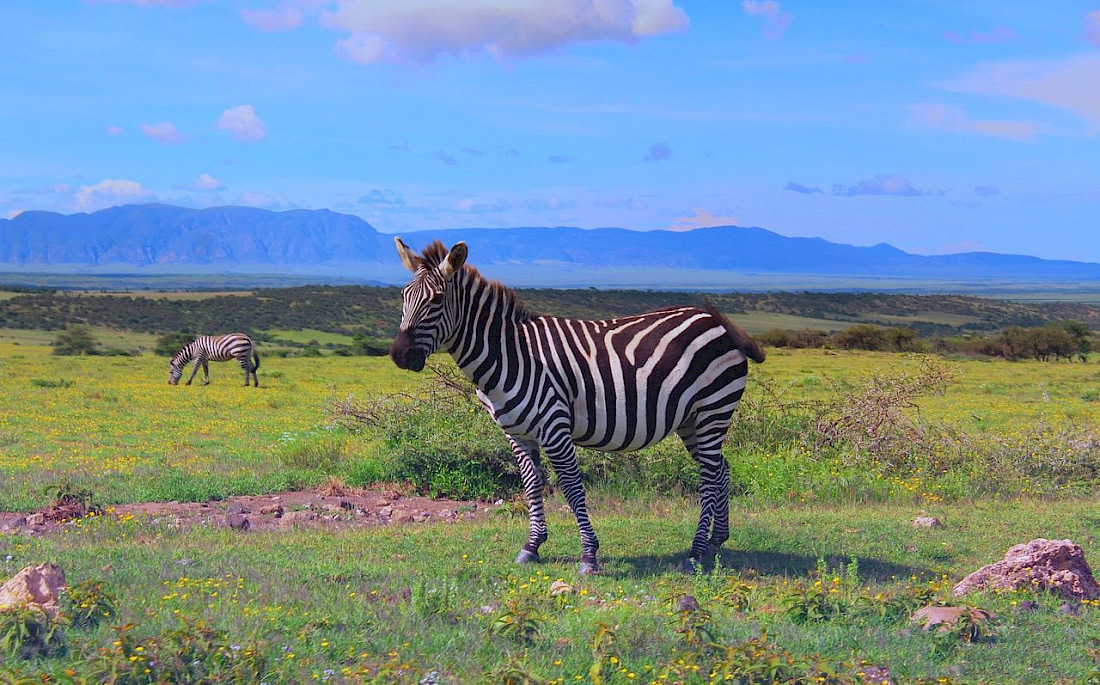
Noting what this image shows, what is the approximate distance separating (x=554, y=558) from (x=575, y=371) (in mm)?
1568

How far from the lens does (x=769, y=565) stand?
8.41m

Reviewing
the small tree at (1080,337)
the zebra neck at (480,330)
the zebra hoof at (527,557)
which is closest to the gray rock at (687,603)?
the zebra hoof at (527,557)

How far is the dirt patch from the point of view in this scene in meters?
9.62

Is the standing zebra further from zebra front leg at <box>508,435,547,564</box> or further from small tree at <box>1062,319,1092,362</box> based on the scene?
small tree at <box>1062,319,1092,362</box>

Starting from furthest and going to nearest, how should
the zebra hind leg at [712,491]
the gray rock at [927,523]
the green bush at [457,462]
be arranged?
the green bush at [457,462] → the gray rock at [927,523] → the zebra hind leg at [712,491]

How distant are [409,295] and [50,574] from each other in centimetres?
289

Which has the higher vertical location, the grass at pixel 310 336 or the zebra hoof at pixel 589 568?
the zebra hoof at pixel 589 568

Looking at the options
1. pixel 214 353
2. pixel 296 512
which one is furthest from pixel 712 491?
pixel 214 353

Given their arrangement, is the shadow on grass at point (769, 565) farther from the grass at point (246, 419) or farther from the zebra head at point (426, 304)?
the grass at point (246, 419)

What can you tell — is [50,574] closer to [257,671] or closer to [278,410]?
[257,671]

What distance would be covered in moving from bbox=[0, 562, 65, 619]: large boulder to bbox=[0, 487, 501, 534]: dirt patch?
11.6ft

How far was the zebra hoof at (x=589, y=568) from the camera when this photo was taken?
7.83 metres

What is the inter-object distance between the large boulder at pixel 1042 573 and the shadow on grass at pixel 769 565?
2.19 feet

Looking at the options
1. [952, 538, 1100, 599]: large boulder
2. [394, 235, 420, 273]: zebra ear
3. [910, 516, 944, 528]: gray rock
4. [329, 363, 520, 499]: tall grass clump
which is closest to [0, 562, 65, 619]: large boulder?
[394, 235, 420, 273]: zebra ear
